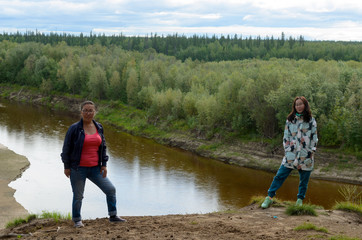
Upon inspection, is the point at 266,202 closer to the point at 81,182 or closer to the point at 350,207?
the point at 350,207

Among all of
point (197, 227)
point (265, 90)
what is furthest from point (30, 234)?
point (265, 90)

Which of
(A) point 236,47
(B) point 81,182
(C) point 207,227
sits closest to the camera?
(B) point 81,182

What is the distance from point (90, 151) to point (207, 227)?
2936 mm

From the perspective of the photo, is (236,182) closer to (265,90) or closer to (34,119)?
(265,90)

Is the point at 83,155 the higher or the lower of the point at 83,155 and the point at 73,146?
the lower

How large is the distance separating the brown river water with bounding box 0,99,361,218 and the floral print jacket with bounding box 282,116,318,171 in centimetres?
821

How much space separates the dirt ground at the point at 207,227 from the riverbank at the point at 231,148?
23410 mm

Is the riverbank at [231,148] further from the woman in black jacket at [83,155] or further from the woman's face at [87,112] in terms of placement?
the woman's face at [87,112]

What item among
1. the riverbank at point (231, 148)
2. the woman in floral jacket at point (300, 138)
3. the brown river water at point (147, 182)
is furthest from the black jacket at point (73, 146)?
the riverbank at point (231, 148)

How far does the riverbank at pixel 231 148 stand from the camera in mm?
32219

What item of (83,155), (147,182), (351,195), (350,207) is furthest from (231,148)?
(83,155)

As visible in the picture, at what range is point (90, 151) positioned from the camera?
834cm

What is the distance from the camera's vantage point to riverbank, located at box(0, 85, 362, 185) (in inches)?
1268

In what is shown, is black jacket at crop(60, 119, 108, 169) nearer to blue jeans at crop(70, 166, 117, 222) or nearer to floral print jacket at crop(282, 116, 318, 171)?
blue jeans at crop(70, 166, 117, 222)
